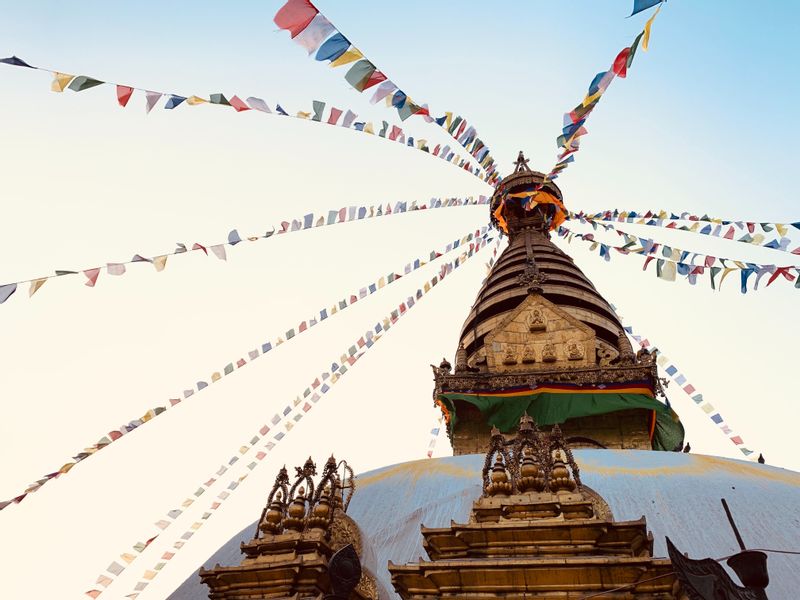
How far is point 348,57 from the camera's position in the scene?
18.6 ft

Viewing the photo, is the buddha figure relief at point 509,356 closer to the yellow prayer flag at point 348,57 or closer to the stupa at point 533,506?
the stupa at point 533,506

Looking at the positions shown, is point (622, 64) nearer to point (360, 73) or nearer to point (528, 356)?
point (360, 73)

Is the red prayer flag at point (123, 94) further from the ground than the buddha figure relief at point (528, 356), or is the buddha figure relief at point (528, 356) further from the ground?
the buddha figure relief at point (528, 356)

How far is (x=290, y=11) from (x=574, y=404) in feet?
33.7

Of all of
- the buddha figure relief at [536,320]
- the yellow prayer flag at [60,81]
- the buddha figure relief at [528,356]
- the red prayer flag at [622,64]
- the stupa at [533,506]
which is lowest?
the stupa at [533,506]

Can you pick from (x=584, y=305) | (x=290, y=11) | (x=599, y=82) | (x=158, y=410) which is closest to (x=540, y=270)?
(x=584, y=305)

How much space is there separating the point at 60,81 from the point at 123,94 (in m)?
0.54

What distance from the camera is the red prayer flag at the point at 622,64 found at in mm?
6098

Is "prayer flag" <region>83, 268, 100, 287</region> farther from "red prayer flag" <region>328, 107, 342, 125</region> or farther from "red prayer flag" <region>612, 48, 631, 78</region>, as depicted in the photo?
"red prayer flag" <region>612, 48, 631, 78</region>

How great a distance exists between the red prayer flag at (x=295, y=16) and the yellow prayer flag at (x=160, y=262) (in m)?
3.29

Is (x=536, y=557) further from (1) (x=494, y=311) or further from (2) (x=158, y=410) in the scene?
(1) (x=494, y=311)

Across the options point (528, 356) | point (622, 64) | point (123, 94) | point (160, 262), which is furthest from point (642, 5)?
point (528, 356)

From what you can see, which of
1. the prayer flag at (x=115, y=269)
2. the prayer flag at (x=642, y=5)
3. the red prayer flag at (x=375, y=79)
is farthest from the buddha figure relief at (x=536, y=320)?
the prayer flag at (x=642, y=5)

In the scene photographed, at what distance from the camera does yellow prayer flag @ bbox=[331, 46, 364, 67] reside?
18.5 ft
